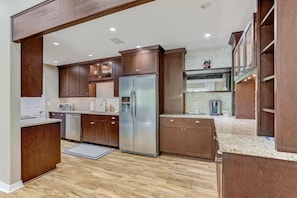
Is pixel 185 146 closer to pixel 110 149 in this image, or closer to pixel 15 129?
pixel 110 149

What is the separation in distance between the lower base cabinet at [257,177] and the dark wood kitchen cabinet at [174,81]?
2.91 metres

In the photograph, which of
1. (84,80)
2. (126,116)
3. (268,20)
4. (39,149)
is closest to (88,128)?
(126,116)

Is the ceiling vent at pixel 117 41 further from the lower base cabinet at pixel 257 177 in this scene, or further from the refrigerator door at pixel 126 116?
the lower base cabinet at pixel 257 177

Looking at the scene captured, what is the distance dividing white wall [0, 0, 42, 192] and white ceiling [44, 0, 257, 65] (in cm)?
79

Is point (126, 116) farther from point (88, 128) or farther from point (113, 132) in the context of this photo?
point (88, 128)

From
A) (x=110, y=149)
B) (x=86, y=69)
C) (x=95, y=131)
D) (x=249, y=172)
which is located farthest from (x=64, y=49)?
(x=249, y=172)

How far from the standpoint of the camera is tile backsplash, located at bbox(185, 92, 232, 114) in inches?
157

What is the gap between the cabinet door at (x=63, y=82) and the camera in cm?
571

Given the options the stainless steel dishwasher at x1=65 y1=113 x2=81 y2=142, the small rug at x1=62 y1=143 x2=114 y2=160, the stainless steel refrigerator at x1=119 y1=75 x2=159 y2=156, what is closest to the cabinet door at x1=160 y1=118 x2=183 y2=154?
the stainless steel refrigerator at x1=119 y1=75 x2=159 y2=156

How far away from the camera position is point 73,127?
5094 millimetres

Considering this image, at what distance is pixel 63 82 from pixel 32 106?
1206 mm

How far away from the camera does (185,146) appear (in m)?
3.70

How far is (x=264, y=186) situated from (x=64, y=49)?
4.42 metres

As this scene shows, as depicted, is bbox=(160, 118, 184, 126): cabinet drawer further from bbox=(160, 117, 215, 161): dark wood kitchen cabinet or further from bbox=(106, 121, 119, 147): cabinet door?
bbox=(106, 121, 119, 147): cabinet door
